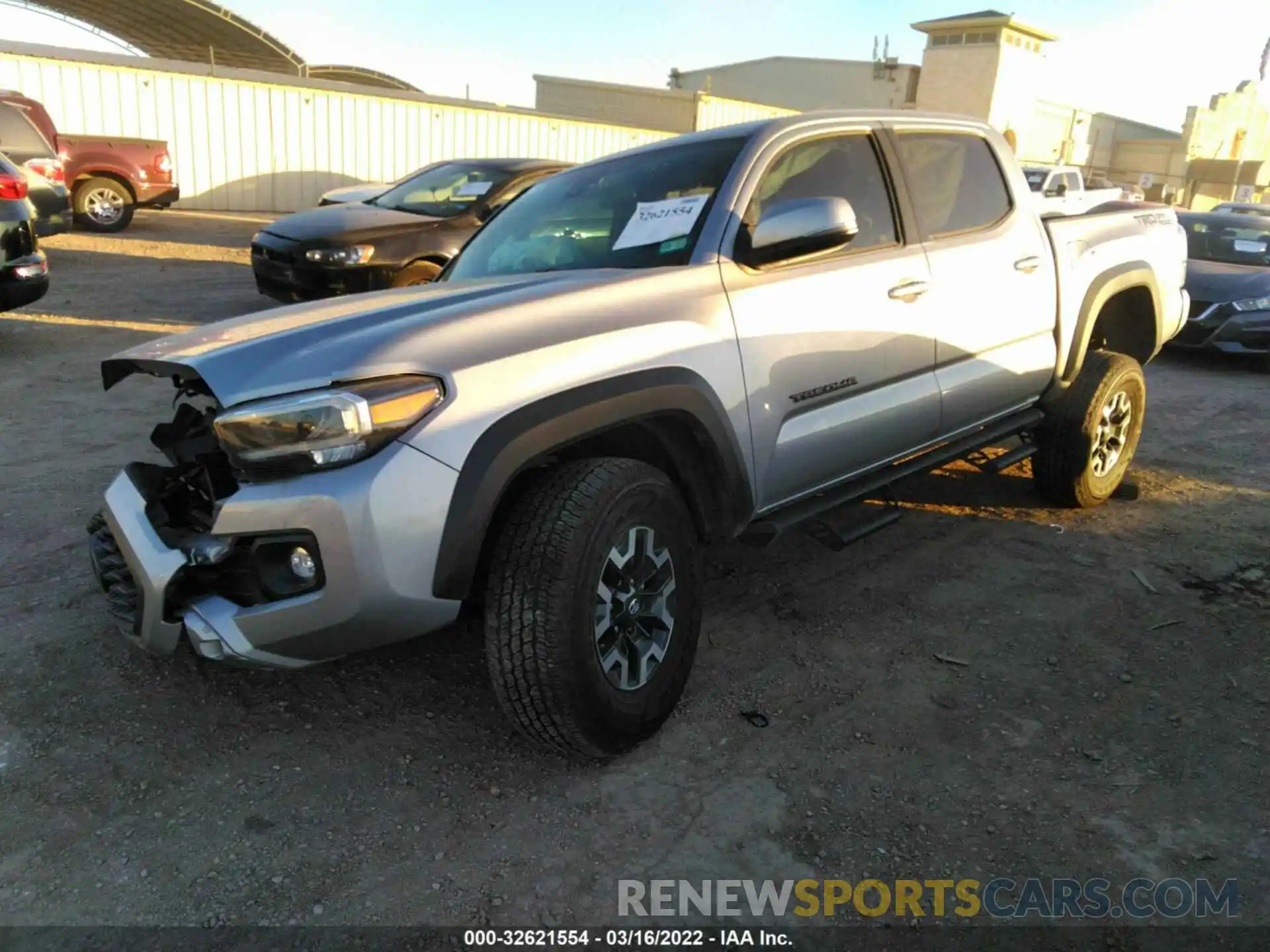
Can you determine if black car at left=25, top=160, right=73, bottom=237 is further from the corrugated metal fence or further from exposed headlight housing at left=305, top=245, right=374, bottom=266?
the corrugated metal fence

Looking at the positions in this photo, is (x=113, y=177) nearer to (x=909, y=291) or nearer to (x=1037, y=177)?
(x=909, y=291)

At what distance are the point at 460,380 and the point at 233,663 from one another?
3.01 feet

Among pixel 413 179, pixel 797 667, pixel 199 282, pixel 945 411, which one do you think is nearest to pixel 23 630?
pixel 797 667

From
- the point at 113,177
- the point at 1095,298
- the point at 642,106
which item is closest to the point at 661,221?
the point at 1095,298

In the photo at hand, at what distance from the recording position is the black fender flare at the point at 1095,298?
14.6ft

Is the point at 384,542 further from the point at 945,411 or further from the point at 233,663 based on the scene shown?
the point at 945,411

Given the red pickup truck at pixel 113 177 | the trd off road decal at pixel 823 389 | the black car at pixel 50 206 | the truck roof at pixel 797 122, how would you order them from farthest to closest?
the red pickup truck at pixel 113 177 → the black car at pixel 50 206 → the truck roof at pixel 797 122 → the trd off road decal at pixel 823 389

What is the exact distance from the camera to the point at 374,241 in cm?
765

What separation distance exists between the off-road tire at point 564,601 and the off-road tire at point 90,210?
14870mm

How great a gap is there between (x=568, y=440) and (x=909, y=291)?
1672 mm

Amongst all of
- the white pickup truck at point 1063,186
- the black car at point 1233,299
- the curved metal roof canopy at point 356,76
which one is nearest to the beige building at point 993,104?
the curved metal roof canopy at point 356,76

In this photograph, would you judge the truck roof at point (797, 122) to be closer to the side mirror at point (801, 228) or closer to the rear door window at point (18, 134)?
the side mirror at point (801, 228)

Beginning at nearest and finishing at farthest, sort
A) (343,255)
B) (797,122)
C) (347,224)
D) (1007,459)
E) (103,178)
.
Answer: (797,122), (1007,459), (343,255), (347,224), (103,178)

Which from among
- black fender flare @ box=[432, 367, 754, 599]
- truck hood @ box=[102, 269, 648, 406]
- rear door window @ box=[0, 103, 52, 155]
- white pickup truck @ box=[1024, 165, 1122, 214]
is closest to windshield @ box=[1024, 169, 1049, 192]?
white pickup truck @ box=[1024, 165, 1122, 214]
